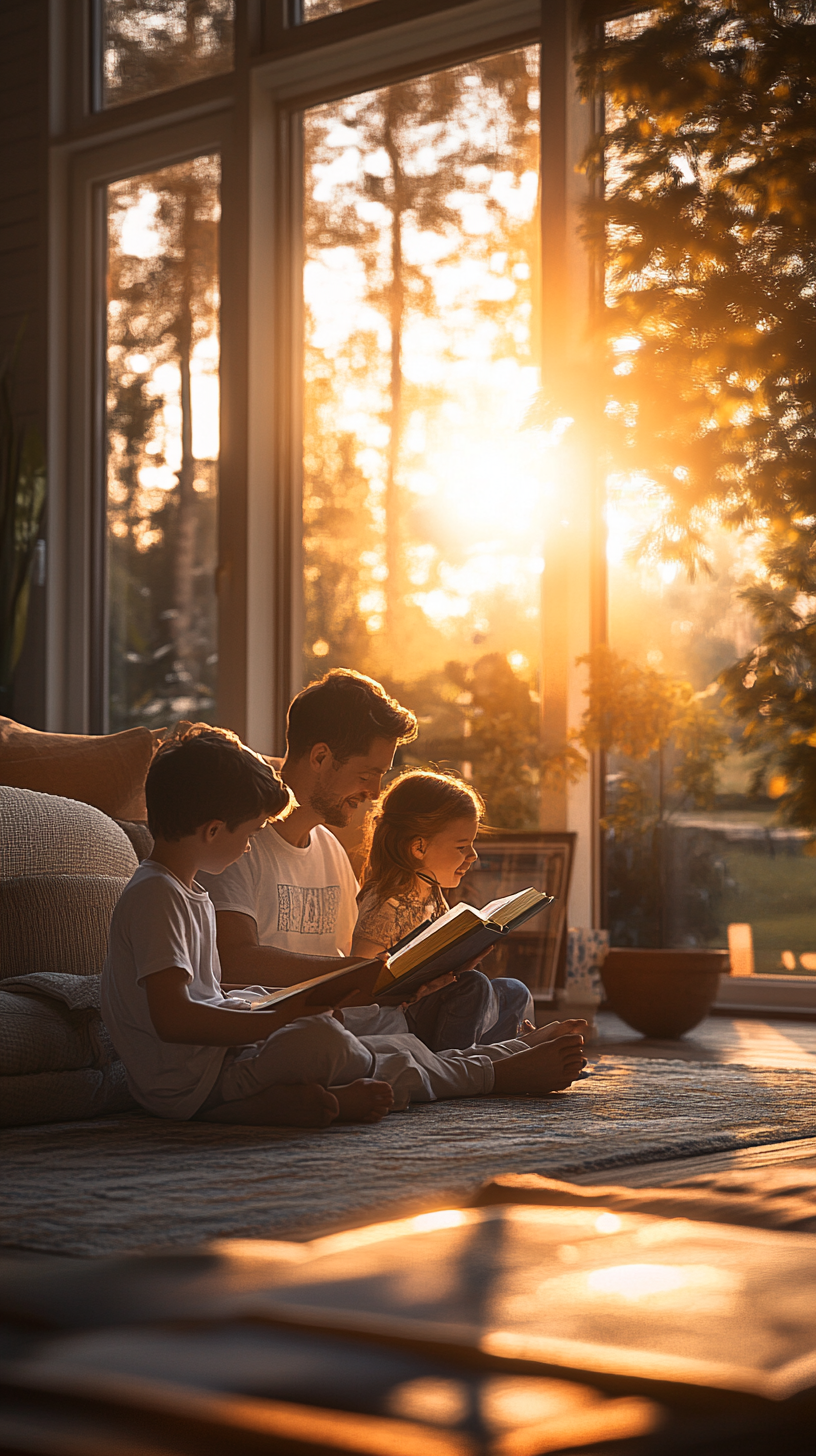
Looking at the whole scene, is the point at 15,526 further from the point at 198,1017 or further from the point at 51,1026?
the point at 198,1017

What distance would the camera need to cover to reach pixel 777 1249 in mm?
1302

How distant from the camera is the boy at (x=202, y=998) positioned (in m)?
1.83

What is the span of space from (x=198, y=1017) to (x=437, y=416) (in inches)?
101

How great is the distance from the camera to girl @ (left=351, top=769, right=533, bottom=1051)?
2332 millimetres

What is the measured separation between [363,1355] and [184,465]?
3708 mm

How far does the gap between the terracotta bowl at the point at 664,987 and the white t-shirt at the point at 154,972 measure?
1.47 metres

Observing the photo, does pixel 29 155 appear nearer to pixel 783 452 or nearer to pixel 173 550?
pixel 173 550

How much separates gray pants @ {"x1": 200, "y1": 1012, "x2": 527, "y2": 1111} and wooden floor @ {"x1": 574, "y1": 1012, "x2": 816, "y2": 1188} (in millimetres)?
444

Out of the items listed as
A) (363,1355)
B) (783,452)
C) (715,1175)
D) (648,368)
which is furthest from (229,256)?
(363,1355)

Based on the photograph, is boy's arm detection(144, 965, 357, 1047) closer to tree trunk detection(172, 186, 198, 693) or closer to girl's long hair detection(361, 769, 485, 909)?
girl's long hair detection(361, 769, 485, 909)

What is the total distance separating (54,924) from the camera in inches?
88.0

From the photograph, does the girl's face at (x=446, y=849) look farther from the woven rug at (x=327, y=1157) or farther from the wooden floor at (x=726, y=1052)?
the wooden floor at (x=726, y=1052)

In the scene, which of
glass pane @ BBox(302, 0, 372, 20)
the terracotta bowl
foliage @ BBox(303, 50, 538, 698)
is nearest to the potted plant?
the terracotta bowl

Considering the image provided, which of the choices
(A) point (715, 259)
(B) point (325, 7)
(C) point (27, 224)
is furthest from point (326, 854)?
(C) point (27, 224)
